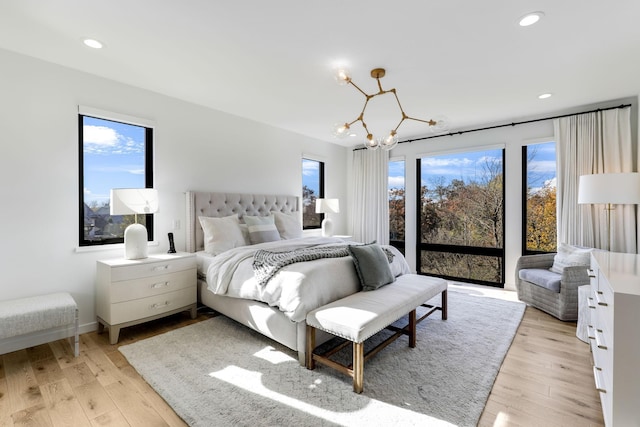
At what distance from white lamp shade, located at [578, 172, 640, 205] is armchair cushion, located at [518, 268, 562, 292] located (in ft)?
2.98

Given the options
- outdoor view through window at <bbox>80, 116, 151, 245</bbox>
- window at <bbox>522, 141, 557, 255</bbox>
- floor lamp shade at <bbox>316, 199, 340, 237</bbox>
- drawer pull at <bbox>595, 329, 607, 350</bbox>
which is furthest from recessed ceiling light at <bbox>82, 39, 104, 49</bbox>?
window at <bbox>522, 141, 557, 255</bbox>

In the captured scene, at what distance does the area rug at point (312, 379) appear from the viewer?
1.79 m

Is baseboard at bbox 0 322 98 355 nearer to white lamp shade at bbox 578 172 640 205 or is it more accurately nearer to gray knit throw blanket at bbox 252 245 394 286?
gray knit throw blanket at bbox 252 245 394 286

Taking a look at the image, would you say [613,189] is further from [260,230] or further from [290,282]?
[260,230]

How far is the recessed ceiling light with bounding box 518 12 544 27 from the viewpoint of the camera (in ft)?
6.46

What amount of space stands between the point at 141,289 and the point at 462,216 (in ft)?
15.2

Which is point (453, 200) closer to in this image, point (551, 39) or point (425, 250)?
point (425, 250)

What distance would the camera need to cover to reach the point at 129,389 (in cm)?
204

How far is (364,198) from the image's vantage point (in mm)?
5949

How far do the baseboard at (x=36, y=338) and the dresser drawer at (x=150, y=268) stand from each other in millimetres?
658

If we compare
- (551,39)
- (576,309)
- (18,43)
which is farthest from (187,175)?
(576,309)

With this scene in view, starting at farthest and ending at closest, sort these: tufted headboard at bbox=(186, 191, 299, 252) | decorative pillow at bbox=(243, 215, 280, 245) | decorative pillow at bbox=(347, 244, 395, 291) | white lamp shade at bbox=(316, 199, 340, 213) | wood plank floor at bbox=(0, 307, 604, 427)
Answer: white lamp shade at bbox=(316, 199, 340, 213) → decorative pillow at bbox=(243, 215, 280, 245) → tufted headboard at bbox=(186, 191, 299, 252) → decorative pillow at bbox=(347, 244, 395, 291) → wood plank floor at bbox=(0, 307, 604, 427)

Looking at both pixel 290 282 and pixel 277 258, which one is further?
pixel 277 258

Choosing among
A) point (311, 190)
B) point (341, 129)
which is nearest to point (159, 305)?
point (341, 129)
